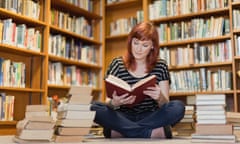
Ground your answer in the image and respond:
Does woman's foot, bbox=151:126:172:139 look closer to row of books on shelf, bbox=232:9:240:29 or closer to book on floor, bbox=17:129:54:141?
book on floor, bbox=17:129:54:141

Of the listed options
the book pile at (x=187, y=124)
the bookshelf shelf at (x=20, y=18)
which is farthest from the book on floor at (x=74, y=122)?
the bookshelf shelf at (x=20, y=18)

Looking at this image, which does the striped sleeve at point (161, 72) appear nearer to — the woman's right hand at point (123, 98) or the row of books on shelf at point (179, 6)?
the woman's right hand at point (123, 98)

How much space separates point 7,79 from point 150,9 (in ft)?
5.69

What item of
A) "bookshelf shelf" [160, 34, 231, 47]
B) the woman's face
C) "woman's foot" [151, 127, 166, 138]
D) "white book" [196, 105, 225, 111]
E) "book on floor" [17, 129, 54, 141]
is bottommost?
"woman's foot" [151, 127, 166, 138]

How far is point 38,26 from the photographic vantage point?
10.3ft

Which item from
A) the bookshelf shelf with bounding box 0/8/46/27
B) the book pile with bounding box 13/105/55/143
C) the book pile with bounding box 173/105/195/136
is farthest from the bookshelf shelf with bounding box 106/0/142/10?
the book pile with bounding box 13/105/55/143

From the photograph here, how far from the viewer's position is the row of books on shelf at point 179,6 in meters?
3.22

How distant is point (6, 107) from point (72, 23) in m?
1.25

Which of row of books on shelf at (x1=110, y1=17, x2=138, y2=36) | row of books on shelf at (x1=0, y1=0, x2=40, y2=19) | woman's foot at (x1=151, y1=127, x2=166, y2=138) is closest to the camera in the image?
woman's foot at (x1=151, y1=127, x2=166, y2=138)

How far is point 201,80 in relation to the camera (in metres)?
3.20

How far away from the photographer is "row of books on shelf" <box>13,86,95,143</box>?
5.01 feet

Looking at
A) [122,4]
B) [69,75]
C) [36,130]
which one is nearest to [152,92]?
[36,130]

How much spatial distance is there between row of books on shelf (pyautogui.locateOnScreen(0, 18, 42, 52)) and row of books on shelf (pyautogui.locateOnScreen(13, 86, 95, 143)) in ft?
4.54

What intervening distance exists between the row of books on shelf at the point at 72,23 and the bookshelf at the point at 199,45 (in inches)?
27.5
